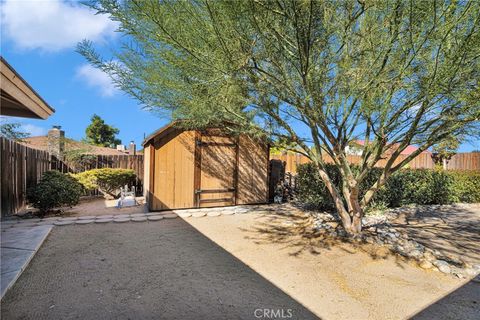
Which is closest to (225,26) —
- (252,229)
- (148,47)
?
(148,47)

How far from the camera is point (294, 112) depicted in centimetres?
459

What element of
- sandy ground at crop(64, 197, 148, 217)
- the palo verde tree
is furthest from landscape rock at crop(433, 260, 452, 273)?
sandy ground at crop(64, 197, 148, 217)

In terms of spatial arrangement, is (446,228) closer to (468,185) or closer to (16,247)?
(468,185)

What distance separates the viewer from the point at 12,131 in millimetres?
10750

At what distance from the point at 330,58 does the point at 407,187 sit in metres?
6.29

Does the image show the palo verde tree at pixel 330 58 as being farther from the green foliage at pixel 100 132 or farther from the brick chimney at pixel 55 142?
the green foliage at pixel 100 132

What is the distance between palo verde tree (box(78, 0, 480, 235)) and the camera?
2658mm

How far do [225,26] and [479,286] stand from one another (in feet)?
13.7

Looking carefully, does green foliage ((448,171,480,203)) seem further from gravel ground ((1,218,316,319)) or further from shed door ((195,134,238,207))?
gravel ground ((1,218,316,319))

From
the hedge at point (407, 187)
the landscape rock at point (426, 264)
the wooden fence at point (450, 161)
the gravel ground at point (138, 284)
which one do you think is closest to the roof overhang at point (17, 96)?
the gravel ground at point (138, 284)

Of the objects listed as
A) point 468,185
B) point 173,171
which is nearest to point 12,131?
point 173,171

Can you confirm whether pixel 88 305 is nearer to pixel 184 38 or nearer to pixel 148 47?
pixel 184 38

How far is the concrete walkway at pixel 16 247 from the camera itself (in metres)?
3.07

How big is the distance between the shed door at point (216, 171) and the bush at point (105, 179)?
3859 millimetres
